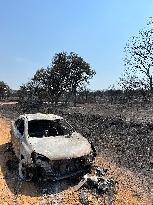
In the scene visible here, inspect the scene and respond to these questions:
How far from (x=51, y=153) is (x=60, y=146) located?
539 mm

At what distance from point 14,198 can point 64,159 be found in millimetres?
1615

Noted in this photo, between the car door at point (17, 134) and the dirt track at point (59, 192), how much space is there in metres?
0.75

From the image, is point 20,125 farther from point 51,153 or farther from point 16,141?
point 51,153

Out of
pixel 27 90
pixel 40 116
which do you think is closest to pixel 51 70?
pixel 27 90

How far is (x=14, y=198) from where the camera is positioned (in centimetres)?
903

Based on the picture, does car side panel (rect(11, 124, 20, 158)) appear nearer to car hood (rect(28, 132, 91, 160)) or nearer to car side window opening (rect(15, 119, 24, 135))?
car side window opening (rect(15, 119, 24, 135))

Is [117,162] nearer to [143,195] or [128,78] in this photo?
[143,195]

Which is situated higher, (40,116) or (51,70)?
(51,70)

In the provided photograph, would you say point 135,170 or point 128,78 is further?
point 128,78

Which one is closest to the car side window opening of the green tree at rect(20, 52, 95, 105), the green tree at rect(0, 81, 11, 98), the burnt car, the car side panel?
the burnt car

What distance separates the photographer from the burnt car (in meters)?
9.58

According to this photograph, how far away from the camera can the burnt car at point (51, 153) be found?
9.58 metres

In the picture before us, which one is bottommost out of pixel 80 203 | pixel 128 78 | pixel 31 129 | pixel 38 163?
pixel 80 203

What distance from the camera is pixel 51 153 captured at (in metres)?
9.69
